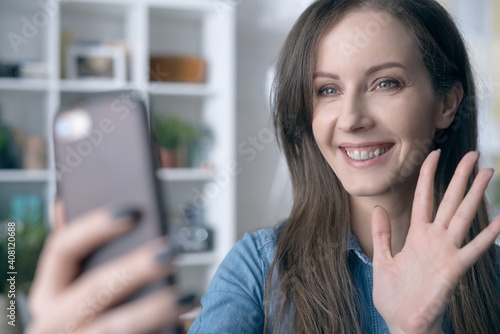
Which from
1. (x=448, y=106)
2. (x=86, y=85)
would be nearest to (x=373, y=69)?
(x=448, y=106)

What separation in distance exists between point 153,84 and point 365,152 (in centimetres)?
187

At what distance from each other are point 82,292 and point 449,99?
32.0 inches

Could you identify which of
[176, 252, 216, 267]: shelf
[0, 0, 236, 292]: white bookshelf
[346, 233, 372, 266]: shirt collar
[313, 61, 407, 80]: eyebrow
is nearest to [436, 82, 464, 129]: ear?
[313, 61, 407, 80]: eyebrow

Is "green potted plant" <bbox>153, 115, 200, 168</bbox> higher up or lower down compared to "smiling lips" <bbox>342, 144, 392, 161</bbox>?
lower down

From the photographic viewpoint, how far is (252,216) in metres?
3.05

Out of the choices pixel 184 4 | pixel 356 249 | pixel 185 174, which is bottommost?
pixel 185 174

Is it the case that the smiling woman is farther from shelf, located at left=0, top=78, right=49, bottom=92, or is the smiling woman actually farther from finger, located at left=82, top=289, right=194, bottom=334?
shelf, located at left=0, top=78, right=49, bottom=92

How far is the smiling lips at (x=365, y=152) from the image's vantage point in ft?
2.83

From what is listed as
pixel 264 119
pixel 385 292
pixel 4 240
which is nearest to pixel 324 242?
pixel 385 292

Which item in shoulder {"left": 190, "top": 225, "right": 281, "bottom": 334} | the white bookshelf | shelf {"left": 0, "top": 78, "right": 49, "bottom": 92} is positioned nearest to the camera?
shoulder {"left": 190, "top": 225, "right": 281, "bottom": 334}

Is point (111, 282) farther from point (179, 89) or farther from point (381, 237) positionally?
point (179, 89)

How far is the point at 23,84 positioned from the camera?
234cm

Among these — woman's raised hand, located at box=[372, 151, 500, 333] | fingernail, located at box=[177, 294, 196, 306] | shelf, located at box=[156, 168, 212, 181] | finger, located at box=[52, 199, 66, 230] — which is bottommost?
shelf, located at box=[156, 168, 212, 181]

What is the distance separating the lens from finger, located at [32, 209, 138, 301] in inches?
12.5
